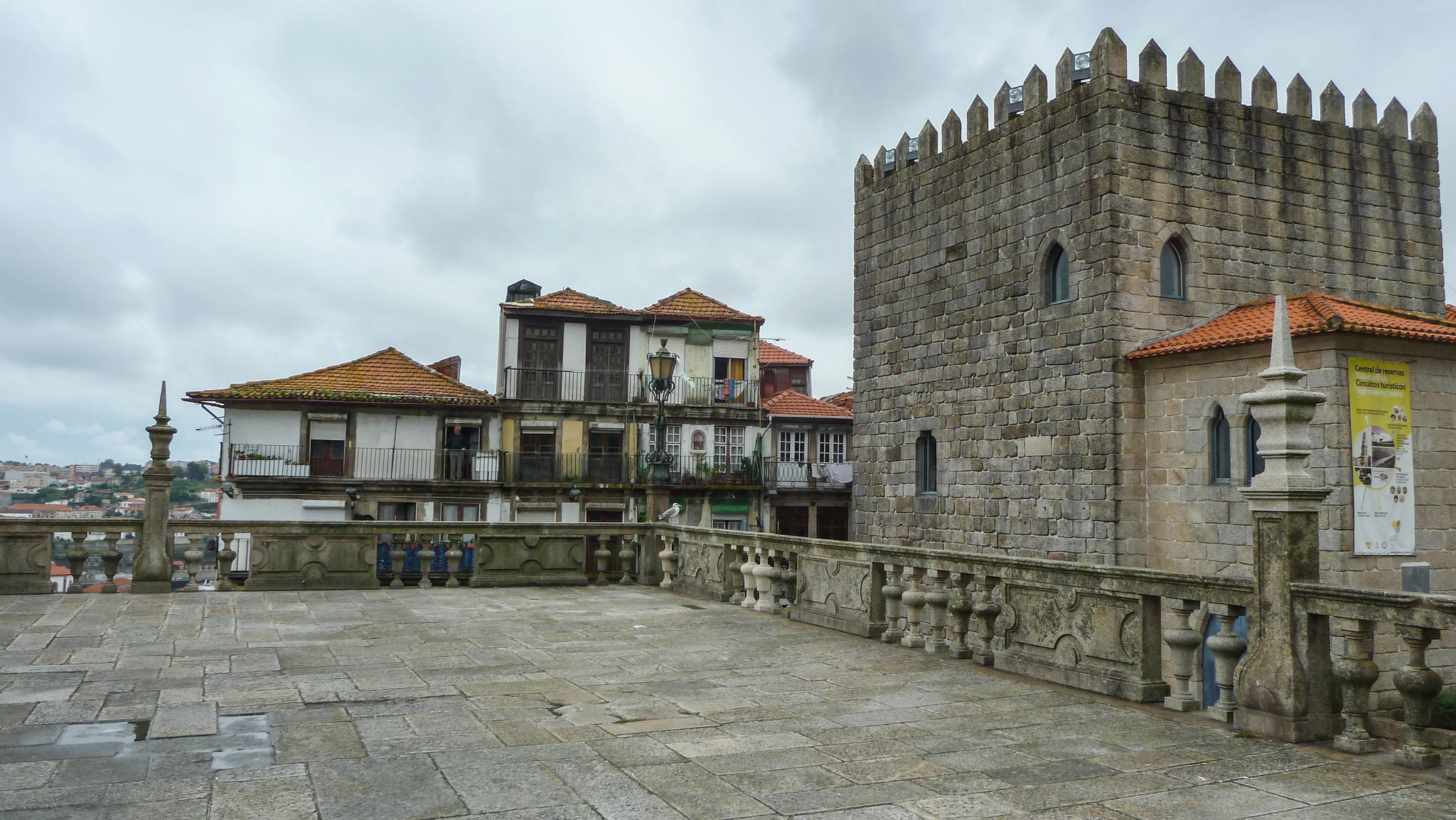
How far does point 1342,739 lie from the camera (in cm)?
518

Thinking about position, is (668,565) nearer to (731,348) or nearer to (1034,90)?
(1034,90)

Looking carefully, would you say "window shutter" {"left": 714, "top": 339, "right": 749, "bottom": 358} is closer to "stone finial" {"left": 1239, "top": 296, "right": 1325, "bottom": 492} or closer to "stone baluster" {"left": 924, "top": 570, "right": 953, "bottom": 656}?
"stone baluster" {"left": 924, "top": 570, "right": 953, "bottom": 656}

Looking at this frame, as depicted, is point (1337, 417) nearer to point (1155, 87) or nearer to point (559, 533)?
point (1155, 87)

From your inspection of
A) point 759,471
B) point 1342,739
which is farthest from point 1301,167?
point 759,471

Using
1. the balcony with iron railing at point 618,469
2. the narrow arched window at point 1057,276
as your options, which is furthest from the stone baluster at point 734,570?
the balcony with iron railing at point 618,469

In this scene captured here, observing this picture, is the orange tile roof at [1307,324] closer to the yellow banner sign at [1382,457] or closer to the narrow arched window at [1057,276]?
the yellow banner sign at [1382,457]

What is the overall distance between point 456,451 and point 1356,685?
2874 cm

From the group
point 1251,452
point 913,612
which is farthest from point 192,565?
point 1251,452

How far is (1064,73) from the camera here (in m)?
17.0

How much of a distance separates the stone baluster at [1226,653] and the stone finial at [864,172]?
56.1 ft

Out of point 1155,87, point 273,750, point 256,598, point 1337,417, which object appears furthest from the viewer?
point 1155,87

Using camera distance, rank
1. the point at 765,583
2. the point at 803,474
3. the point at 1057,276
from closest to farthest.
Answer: the point at 765,583, the point at 1057,276, the point at 803,474

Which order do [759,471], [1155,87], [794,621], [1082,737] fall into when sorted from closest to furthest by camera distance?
[1082,737] < [794,621] < [1155,87] < [759,471]

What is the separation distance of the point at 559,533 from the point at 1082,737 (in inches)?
368
